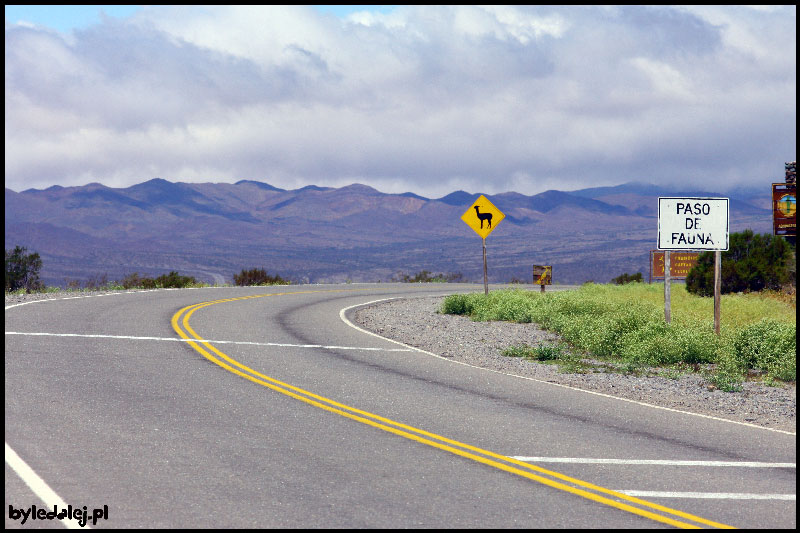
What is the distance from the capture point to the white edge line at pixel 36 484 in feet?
19.0

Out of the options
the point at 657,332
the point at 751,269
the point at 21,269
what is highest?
the point at 751,269

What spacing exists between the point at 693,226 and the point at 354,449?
11.3 m

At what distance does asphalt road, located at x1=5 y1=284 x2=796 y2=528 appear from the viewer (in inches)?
241

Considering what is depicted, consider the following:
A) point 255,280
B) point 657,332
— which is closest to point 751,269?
point 657,332

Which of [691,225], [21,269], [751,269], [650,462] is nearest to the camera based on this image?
[650,462]

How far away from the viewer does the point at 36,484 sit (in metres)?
6.52

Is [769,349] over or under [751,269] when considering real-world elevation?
under

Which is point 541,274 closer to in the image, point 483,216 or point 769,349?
point 483,216

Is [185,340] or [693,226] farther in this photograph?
[693,226]

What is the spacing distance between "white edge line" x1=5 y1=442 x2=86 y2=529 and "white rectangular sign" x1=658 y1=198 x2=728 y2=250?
13023 millimetres

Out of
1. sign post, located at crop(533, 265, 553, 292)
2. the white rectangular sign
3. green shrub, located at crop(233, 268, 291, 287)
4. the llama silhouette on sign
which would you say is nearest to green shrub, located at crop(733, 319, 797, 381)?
the white rectangular sign

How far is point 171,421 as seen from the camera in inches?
348

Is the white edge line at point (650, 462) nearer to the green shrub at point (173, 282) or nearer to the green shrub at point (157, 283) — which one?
the green shrub at point (157, 283)

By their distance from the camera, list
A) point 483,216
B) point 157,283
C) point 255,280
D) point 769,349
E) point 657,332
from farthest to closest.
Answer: point 255,280, point 157,283, point 483,216, point 657,332, point 769,349
